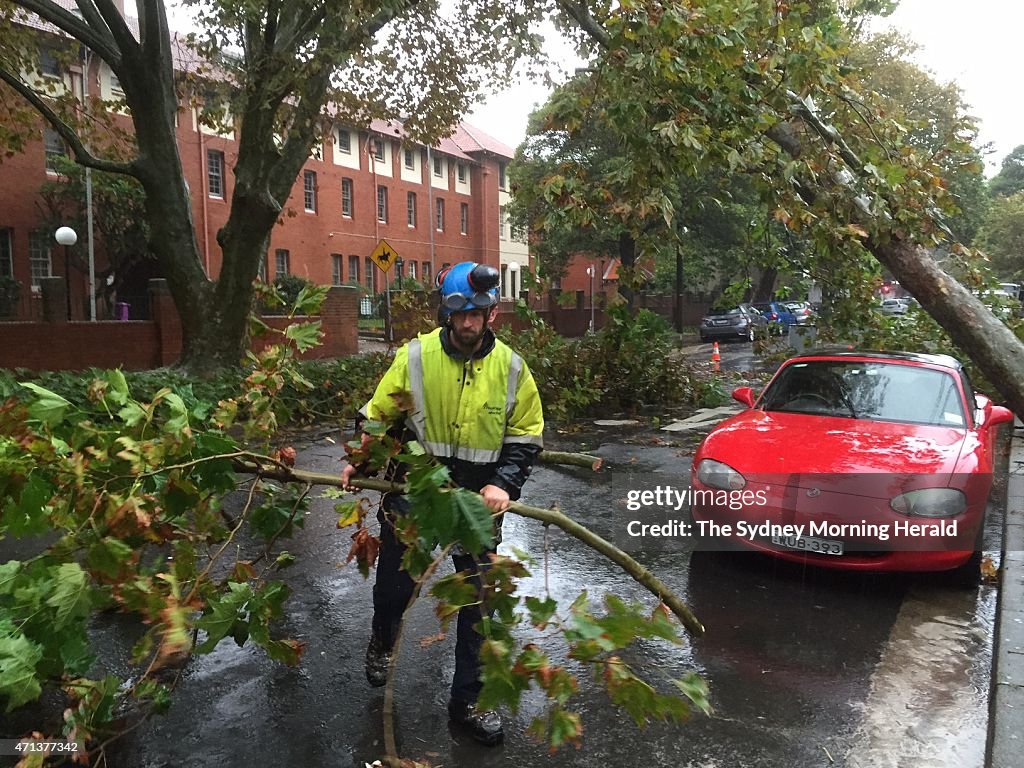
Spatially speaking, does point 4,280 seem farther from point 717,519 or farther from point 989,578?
point 989,578

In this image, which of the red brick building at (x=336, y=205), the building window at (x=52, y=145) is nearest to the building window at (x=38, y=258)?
the red brick building at (x=336, y=205)

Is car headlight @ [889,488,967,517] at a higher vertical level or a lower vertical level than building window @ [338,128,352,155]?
lower

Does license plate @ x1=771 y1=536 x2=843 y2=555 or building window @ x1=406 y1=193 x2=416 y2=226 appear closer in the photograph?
license plate @ x1=771 y1=536 x2=843 y2=555

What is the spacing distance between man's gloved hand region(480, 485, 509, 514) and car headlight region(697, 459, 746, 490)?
8.34 feet

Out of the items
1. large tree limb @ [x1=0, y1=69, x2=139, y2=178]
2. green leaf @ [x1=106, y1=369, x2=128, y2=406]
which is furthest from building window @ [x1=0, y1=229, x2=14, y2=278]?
green leaf @ [x1=106, y1=369, x2=128, y2=406]

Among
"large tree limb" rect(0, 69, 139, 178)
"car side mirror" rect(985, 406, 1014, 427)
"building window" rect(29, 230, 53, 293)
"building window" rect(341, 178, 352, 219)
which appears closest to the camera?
"car side mirror" rect(985, 406, 1014, 427)

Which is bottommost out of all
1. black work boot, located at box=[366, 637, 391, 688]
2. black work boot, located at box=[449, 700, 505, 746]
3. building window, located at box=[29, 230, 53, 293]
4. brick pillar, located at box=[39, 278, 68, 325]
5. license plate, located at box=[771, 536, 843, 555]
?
black work boot, located at box=[449, 700, 505, 746]

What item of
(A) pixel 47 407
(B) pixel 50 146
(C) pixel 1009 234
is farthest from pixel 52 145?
(C) pixel 1009 234

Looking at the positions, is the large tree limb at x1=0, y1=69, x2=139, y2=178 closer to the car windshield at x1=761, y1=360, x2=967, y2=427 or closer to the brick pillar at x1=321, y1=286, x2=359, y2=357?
the brick pillar at x1=321, y1=286, x2=359, y2=357

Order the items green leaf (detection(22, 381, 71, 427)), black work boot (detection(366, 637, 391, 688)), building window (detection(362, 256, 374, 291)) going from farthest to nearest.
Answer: building window (detection(362, 256, 374, 291)), black work boot (detection(366, 637, 391, 688)), green leaf (detection(22, 381, 71, 427))

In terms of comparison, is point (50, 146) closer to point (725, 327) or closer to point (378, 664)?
point (725, 327)

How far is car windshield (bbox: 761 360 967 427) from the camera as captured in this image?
6.00 m

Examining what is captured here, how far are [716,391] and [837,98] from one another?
20.5 ft

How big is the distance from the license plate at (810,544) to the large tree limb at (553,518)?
6.29 feet
